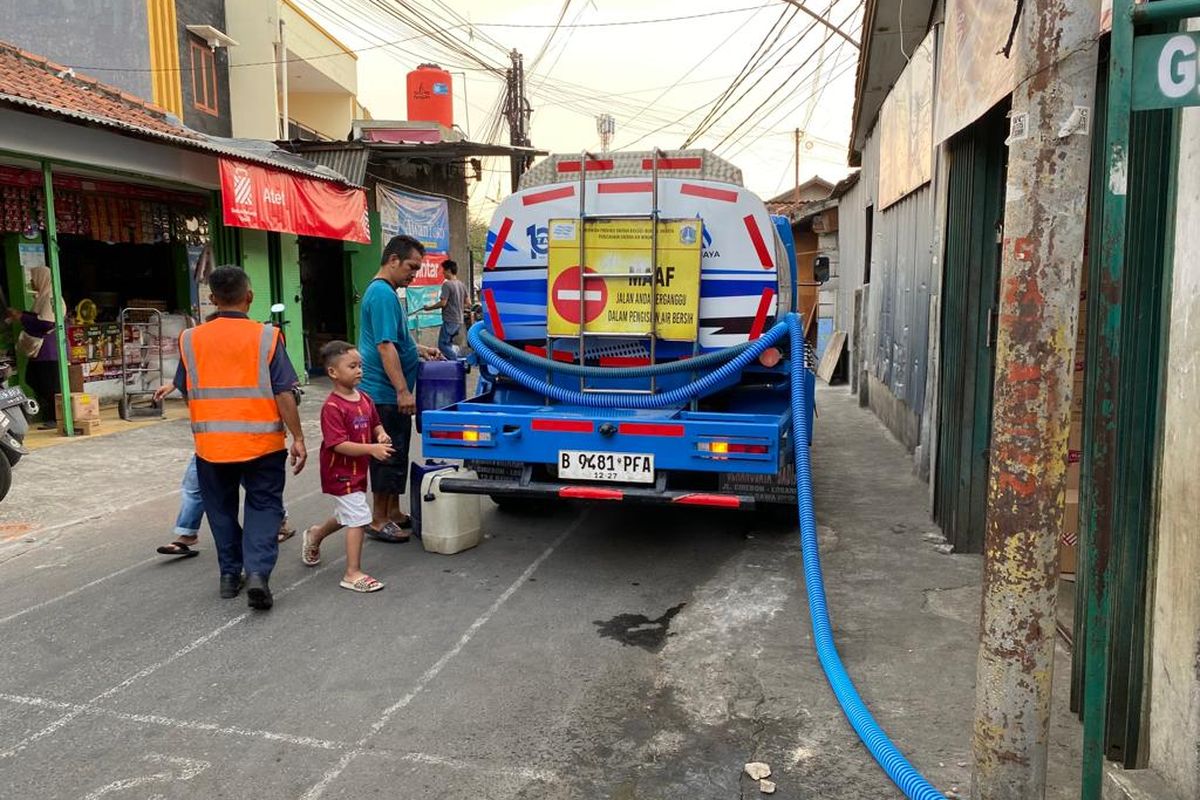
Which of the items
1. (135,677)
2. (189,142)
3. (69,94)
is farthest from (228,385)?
(69,94)

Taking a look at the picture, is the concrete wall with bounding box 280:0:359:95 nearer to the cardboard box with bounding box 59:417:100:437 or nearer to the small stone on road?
the cardboard box with bounding box 59:417:100:437

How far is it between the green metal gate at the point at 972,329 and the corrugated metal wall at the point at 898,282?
130 centimetres

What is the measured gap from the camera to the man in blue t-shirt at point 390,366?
5.59 metres

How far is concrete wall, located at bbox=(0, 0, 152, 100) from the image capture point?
1595 centimetres

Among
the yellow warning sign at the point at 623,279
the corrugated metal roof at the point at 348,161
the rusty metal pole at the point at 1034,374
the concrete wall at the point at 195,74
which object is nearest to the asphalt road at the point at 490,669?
the rusty metal pole at the point at 1034,374

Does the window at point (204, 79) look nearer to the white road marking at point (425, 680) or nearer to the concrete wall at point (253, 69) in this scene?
Answer: the concrete wall at point (253, 69)

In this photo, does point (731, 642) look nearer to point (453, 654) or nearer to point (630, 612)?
point (630, 612)

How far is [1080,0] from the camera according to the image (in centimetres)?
223

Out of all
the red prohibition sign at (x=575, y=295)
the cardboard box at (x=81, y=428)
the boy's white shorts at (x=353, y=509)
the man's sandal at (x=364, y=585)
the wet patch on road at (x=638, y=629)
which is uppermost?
the red prohibition sign at (x=575, y=295)

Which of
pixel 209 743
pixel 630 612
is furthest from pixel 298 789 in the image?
pixel 630 612

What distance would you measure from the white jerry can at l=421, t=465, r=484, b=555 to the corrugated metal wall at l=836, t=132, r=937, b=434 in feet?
13.1

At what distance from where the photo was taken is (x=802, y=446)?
499 centimetres

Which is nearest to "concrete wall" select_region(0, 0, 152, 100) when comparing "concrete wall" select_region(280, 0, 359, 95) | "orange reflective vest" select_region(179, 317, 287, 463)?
"concrete wall" select_region(280, 0, 359, 95)

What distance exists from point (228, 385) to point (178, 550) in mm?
1643
